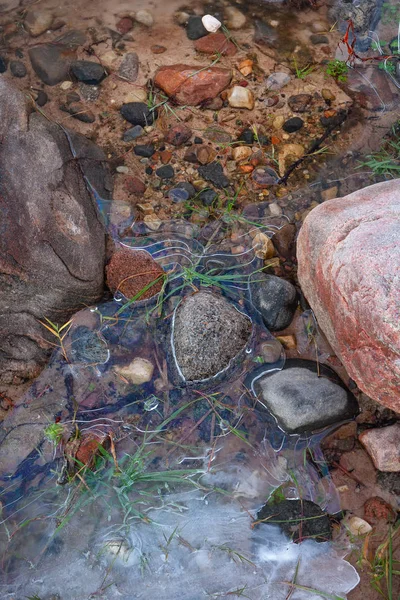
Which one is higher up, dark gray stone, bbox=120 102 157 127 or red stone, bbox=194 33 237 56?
red stone, bbox=194 33 237 56

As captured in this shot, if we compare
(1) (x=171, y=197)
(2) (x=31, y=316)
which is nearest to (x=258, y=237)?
(1) (x=171, y=197)

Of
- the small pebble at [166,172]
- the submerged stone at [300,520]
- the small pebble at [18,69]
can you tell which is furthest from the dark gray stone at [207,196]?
the submerged stone at [300,520]

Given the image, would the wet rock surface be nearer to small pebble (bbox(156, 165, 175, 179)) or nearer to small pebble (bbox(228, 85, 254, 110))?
small pebble (bbox(156, 165, 175, 179))

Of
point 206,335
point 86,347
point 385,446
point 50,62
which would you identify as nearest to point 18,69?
point 50,62

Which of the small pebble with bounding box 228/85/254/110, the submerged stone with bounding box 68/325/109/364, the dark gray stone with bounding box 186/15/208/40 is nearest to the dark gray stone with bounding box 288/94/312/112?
the small pebble with bounding box 228/85/254/110

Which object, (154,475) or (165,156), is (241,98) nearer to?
(165,156)

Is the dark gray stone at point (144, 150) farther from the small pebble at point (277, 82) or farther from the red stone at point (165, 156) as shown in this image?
the small pebble at point (277, 82)

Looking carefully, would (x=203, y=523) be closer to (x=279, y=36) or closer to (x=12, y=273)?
(x=12, y=273)

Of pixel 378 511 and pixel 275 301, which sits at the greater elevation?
pixel 275 301

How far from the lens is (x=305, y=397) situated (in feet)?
8.70

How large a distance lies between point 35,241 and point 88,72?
4.60 feet

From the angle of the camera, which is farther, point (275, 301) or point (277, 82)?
point (277, 82)

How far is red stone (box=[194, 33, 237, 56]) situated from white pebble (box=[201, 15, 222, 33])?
0.05 meters

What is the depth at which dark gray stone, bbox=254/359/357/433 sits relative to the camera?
265cm
